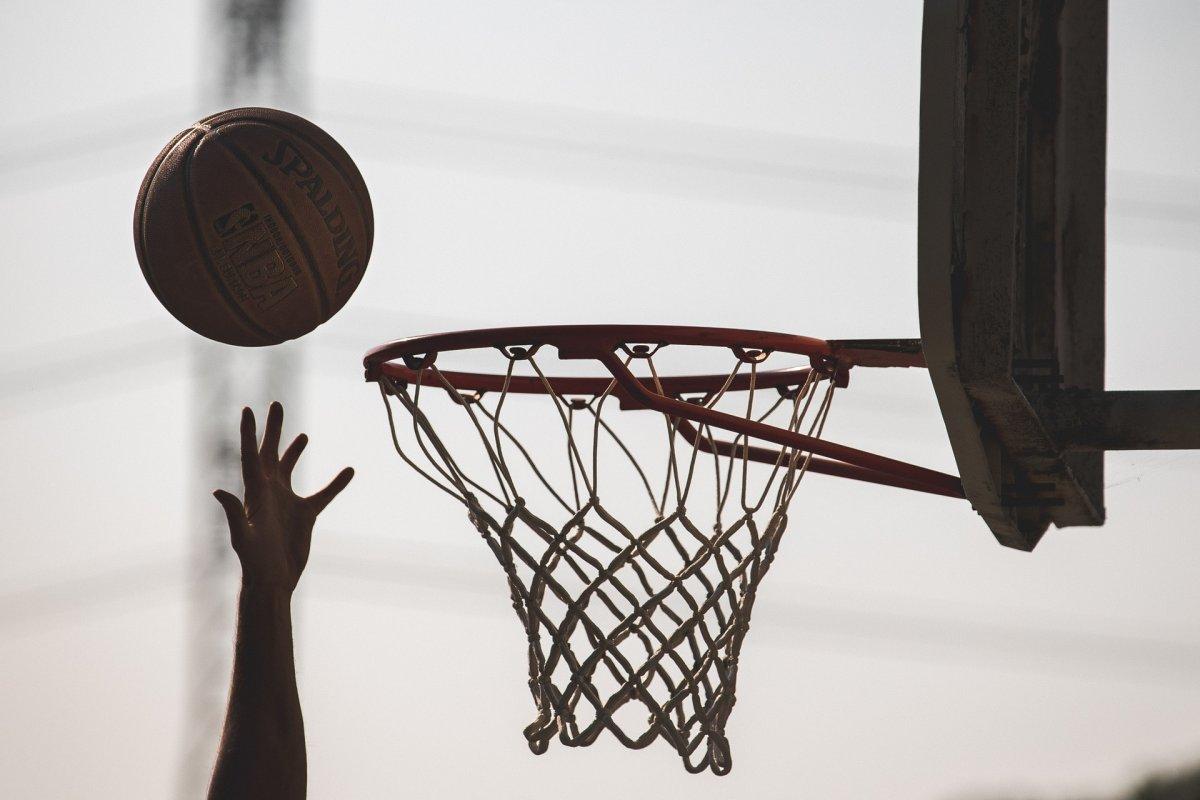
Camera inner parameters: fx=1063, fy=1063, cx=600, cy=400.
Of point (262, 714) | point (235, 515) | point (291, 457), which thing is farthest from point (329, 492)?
point (262, 714)

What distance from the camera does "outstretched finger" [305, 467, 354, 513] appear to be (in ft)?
7.05

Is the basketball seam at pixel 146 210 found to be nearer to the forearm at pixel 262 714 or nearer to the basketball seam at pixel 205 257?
the basketball seam at pixel 205 257

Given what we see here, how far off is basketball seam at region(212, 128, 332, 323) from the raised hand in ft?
1.04

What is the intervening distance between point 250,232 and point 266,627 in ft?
2.74

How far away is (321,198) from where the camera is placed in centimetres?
229

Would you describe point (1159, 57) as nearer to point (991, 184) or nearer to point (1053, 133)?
point (1053, 133)

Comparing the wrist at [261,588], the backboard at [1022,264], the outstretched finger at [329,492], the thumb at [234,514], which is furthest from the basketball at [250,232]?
the backboard at [1022,264]

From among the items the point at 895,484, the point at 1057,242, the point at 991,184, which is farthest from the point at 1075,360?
the point at 895,484

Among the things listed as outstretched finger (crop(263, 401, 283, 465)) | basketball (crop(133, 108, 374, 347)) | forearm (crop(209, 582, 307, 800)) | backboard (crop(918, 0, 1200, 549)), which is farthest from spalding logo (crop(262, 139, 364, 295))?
backboard (crop(918, 0, 1200, 549))

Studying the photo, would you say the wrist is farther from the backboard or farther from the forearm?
the backboard

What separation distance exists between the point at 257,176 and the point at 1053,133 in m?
1.56

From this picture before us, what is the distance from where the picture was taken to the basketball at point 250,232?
2.24 meters

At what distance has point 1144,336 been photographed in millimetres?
2811

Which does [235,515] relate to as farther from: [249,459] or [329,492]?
[329,492]
